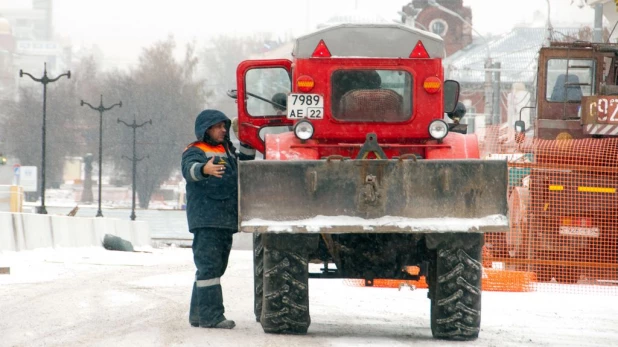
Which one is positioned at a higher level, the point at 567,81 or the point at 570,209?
the point at 567,81

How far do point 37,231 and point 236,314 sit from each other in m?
12.5

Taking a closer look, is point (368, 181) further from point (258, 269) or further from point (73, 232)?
point (73, 232)

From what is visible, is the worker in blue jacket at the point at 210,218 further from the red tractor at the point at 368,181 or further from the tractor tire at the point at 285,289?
the tractor tire at the point at 285,289

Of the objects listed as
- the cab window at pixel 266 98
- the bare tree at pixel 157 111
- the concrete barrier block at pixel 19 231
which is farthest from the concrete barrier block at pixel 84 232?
the bare tree at pixel 157 111

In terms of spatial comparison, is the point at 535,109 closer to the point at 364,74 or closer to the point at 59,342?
the point at 364,74

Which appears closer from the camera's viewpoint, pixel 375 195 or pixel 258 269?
pixel 375 195

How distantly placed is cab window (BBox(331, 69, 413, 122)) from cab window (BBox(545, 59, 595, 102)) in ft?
33.6

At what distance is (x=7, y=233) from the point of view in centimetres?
2173

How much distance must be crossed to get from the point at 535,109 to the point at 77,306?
10.6 meters

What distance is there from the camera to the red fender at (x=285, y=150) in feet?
32.9

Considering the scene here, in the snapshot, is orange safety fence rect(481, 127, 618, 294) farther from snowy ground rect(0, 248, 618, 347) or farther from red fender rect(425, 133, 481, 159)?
red fender rect(425, 133, 481, 159)

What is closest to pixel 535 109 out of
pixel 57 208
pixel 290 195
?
pixel 290 195

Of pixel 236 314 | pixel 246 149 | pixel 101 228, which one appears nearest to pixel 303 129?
pixel 246 149

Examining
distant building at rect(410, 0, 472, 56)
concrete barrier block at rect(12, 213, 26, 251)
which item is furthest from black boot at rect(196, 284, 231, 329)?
distant building at rect(410, 0, 472, 56)
